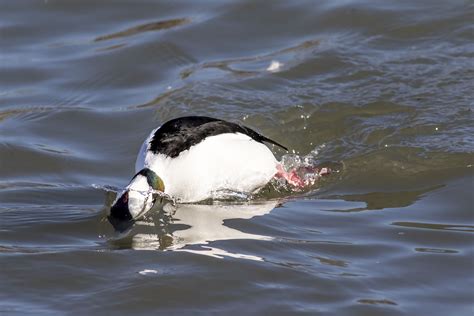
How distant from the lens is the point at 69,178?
9.45 metres

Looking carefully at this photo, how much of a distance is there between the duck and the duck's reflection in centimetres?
14

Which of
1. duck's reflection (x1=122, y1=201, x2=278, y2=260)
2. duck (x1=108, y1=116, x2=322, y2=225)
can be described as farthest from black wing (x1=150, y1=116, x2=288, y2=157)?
duck's reflection (x1=122, y1=201, x2=278, y2=260)

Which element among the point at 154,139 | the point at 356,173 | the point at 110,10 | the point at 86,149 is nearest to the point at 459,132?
the point at 356,173

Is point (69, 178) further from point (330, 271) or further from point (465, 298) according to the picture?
point (465, 298)

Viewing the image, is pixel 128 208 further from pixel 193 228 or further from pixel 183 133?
pixel 183 133

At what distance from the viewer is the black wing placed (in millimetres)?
8391

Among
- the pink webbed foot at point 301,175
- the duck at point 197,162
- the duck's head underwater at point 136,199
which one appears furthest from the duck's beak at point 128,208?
the pink webbed foot at point 301,175

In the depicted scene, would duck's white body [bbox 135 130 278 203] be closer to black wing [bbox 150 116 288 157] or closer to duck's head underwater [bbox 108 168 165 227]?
black wing [bbox 150 116 288 157]

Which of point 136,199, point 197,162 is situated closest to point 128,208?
point 136,199

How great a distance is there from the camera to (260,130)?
10.3 m

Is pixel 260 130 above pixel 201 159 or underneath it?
above

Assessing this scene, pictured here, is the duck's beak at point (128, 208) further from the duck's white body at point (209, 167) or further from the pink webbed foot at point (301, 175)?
the pink webbed foot at point (301, 175)

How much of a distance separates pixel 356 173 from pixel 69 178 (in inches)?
103

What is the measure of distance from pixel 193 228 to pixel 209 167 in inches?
23.2
